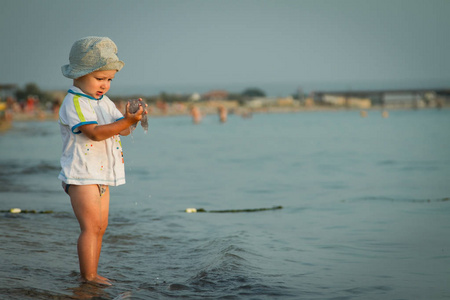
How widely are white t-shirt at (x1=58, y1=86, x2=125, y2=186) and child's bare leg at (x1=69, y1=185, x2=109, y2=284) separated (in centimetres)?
9

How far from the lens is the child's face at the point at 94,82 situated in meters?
3.74

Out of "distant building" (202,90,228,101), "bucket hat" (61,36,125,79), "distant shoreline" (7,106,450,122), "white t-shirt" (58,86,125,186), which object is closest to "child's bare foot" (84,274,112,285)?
"white t-shirt" (58,86,125,186)

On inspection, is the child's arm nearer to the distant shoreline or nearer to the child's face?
the child's face

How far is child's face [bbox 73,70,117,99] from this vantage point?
3735 millimetres

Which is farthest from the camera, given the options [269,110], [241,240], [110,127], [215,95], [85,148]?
[215,95]

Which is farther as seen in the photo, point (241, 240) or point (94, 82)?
point (241, 240)

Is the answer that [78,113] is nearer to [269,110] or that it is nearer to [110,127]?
[110,127]

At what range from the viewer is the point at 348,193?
10328 mm

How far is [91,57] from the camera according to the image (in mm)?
3684

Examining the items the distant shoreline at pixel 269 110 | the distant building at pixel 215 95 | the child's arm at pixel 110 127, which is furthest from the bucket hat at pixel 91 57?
the distant building at pixel 215 95

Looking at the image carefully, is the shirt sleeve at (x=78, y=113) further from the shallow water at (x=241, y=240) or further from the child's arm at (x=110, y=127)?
the shallow water at (x=241, y=240)

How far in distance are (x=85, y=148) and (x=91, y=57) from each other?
1.86ft

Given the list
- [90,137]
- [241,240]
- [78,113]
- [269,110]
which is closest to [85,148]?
[90,137]

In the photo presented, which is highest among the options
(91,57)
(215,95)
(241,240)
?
(215,95)
